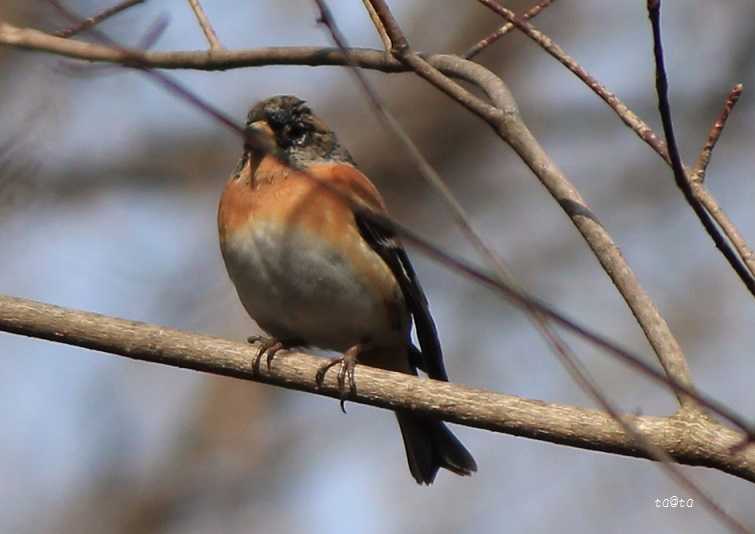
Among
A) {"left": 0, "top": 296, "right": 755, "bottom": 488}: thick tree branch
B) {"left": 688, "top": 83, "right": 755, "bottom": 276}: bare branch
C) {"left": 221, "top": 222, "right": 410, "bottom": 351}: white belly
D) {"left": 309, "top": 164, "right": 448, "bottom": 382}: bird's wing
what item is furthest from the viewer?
{"left": 309, "top": 164, "right": 448, "bottom": 382}: bird's wing

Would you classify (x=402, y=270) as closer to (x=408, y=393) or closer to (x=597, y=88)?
(x=408, y=393)

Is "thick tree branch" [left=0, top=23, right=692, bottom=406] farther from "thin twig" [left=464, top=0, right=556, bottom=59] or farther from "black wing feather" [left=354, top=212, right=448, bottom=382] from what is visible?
"black wing feather" [left=354, top=212, right=448, bottom=382]

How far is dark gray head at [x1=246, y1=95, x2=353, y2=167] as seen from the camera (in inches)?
236

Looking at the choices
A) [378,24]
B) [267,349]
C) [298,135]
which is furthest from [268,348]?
[298,135]

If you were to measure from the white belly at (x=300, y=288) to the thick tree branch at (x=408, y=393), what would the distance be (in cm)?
68

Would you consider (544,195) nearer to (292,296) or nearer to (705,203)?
(292,296)

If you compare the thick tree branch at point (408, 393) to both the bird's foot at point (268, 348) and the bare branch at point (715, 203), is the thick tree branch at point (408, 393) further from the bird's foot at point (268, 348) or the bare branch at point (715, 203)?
the bare branch at point (715, 203)

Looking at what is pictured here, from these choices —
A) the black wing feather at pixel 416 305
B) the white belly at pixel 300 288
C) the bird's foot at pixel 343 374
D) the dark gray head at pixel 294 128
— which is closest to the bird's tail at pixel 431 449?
the black wing feather at pixel 416 305

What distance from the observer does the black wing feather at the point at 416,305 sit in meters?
6.01

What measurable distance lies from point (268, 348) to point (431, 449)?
1.43 meters

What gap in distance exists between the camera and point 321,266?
566 cm

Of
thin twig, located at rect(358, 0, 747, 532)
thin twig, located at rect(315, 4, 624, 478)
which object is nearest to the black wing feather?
thin twig, located at rect(315, 4, 624, 478)

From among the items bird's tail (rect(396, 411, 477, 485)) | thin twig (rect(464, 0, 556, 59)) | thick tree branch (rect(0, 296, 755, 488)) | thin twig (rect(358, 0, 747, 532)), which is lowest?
thin twig (rect(358, 0, 747, 532))

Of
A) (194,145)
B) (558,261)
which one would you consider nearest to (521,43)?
(558,261)
